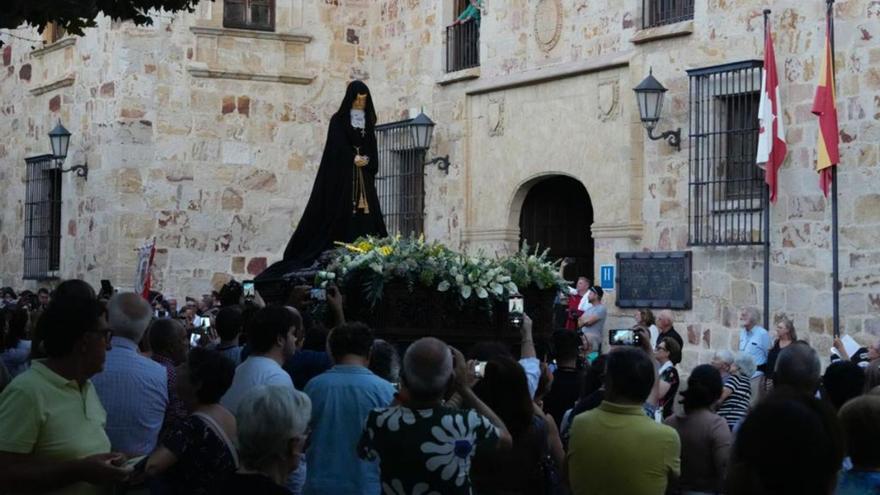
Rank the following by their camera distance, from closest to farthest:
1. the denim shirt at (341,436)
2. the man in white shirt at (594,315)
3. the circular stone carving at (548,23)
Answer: the denim shirt at (341,436)
the man in white shirt at (594,315)
the circular stone carving at (548,23)

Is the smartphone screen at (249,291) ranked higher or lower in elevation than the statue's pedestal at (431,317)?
higher

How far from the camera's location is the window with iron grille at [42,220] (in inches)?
976

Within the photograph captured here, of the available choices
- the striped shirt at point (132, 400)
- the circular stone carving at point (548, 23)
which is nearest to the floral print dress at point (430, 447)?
the striped shirt at point (132, 400)

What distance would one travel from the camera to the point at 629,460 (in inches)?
235

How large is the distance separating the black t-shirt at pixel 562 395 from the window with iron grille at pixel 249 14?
15341 millimetres

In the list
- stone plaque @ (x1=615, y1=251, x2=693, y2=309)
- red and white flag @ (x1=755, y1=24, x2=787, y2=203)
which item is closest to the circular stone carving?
stone plaque @ (x1=615, y1=251, x2=693, y2=309)

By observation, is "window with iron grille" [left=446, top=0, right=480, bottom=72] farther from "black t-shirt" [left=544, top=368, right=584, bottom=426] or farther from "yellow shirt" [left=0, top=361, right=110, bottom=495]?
"yellow shirt" [left=0, top=361, right=110, bottom=495]

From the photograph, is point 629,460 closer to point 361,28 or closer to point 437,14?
point 437,14

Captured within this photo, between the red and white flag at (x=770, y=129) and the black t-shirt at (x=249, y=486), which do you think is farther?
the red and white flag at (x=770, y=129)

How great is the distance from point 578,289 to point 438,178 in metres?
4.23

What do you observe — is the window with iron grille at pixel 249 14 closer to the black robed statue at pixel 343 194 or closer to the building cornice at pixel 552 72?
the building cornice at pixel 552 72

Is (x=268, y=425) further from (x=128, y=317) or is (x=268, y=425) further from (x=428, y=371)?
(x=128, y=317)

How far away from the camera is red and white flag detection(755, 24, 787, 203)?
16.2 metres

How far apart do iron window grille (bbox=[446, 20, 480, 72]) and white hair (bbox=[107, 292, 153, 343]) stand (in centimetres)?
1481
